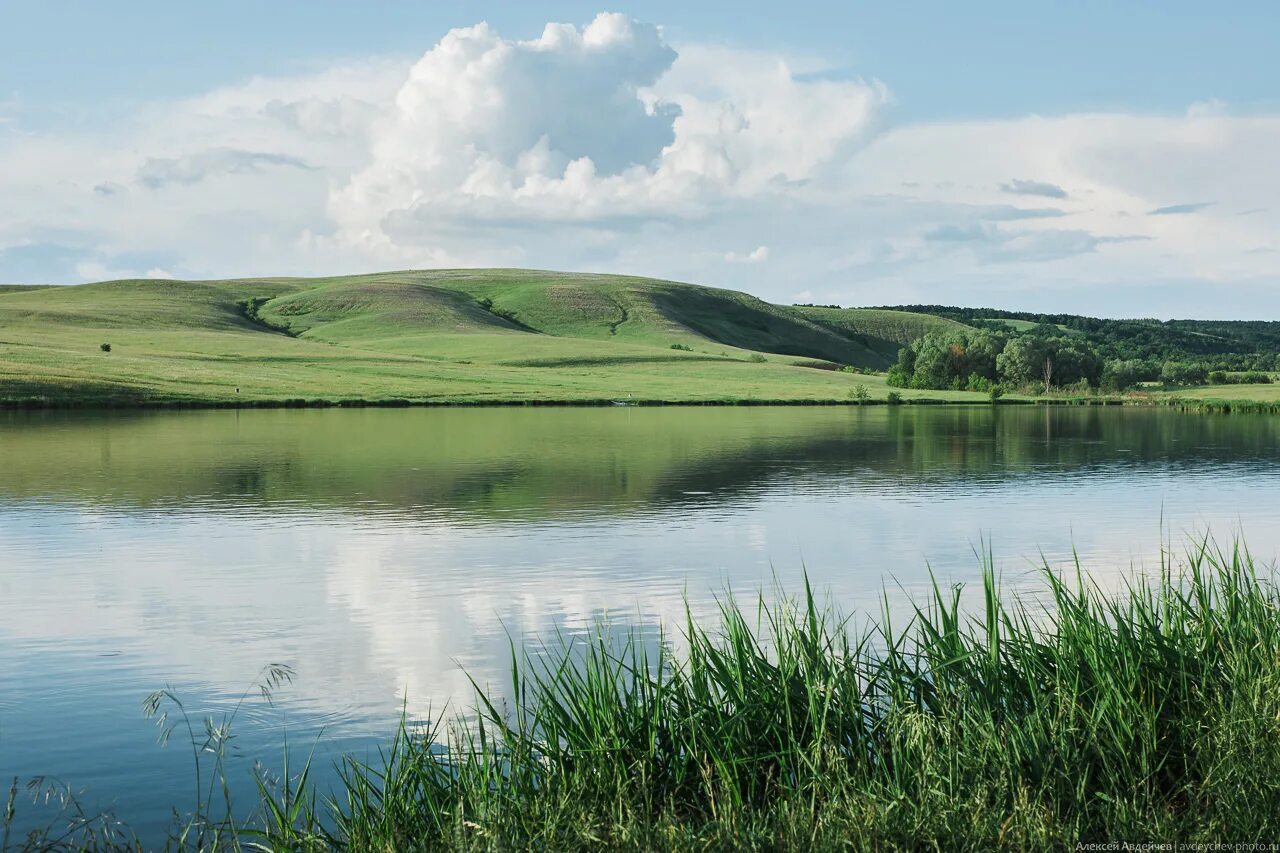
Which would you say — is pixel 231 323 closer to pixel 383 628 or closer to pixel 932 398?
pixel 932 398

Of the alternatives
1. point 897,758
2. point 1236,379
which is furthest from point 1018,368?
point 897,758

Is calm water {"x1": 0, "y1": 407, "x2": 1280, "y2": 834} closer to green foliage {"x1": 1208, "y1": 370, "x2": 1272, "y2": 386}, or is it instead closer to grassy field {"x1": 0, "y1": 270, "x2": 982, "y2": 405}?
grassy field {"x1": 0, "y1": 270, "x2": 982, "y2": 405}

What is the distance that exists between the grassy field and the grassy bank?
68.2 metres

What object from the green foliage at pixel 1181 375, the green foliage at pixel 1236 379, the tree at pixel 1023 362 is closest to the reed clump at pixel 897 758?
the tree at pixel 1023 362

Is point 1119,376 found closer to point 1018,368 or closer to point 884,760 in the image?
point 1018,368

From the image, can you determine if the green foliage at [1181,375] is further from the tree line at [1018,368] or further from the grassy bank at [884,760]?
the grassy bank at [884,760]

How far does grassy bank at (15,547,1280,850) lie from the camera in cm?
659

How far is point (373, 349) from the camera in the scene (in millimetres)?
125188

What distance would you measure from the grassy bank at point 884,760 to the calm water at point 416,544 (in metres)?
2.50

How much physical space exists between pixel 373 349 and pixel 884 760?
121m

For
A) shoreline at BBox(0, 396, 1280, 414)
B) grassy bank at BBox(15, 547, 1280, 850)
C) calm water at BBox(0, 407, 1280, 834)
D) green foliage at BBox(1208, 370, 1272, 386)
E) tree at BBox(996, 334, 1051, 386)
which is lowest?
calm water at BBox(0, 407, 1280, 834)

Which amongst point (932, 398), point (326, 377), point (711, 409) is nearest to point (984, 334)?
point (932, 398)

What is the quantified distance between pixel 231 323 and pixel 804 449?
114808 millimetres

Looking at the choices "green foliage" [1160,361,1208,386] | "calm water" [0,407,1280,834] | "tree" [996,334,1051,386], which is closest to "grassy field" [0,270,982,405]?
"tree" [996,334,1051,386]
